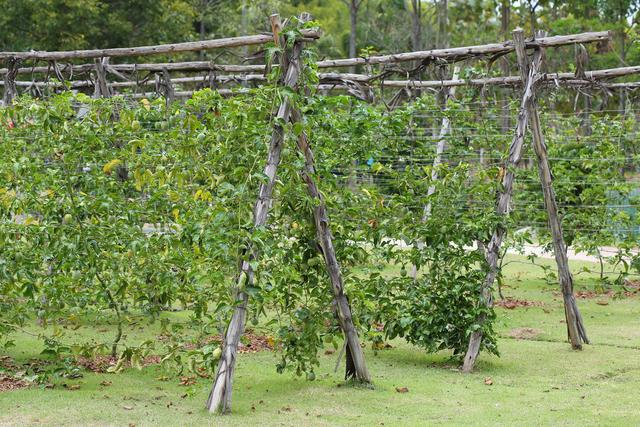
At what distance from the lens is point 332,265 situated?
6688 mm

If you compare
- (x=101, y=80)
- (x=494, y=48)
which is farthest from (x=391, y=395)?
(x=101, y=80)

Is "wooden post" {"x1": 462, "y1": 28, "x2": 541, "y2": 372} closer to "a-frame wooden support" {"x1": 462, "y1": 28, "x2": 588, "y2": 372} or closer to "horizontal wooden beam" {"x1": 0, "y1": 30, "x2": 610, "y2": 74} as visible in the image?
"a-frame wooden support" {"x1": 462, "y1": 28, "x2": 588, "y2": 372}

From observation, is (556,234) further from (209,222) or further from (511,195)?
(209,222)

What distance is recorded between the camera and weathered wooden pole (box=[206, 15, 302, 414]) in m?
6.00

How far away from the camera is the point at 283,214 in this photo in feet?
21.6

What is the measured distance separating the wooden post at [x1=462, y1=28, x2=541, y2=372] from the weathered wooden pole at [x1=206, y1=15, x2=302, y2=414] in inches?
92.1

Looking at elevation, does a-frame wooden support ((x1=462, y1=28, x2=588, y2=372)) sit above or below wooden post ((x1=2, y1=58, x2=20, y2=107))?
below

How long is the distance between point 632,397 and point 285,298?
2.52 metres

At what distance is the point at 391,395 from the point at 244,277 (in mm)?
1573

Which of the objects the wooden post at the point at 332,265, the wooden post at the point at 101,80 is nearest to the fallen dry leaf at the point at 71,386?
the wooden post at the point at 332,265

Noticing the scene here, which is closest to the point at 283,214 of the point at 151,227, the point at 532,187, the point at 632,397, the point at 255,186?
the point at 255,186

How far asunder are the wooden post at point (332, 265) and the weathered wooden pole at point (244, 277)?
0.69ft

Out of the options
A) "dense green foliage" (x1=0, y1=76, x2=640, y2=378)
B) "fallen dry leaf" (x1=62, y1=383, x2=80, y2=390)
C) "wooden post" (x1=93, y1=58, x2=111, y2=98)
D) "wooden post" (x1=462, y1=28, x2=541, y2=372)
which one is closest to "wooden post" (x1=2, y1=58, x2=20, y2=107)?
"wooden post" (x1=93, y1=58, x2=111, y2=98)

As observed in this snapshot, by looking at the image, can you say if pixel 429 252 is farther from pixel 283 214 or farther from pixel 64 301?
pixel 64 301
